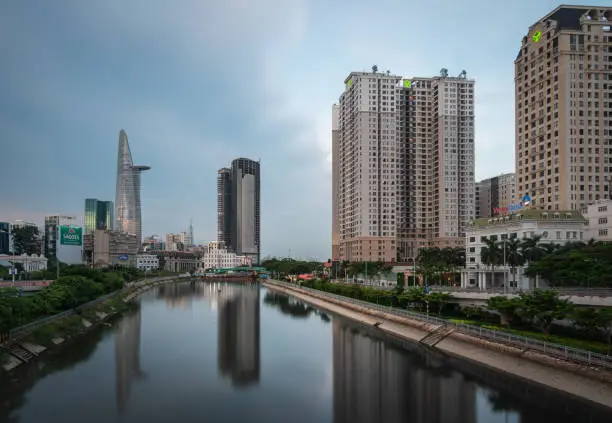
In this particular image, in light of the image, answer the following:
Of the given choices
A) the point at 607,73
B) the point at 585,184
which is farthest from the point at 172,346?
the point at 607,73

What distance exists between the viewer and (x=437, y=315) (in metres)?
63.2

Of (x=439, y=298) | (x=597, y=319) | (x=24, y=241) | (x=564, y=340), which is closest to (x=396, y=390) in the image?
(x=564, y=340)

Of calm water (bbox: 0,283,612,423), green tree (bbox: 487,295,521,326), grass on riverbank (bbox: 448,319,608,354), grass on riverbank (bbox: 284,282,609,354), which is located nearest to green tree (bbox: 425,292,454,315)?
grass on riverbank (bbox: 284,282,609,354)

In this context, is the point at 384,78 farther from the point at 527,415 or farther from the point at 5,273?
the point at 527,415

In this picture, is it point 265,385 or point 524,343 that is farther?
point 524,343

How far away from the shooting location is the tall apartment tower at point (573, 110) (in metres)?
97.9

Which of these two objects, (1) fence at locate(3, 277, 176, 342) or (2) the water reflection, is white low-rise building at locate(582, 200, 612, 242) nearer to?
(2) the water reflection

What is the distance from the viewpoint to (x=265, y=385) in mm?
41156

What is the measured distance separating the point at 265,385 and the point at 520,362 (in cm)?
2287

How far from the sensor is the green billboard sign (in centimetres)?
8875

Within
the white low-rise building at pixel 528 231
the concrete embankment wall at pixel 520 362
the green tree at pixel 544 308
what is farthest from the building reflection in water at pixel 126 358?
the white low-rise building at pixel 528 231

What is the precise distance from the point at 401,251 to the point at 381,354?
10630 cm

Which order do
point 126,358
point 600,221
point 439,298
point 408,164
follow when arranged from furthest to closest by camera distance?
1. point 408,164
2. point 600,221
3. point 439,298
4. point 126,358

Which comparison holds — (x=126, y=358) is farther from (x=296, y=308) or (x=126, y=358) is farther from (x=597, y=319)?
(x=296, y=308)
